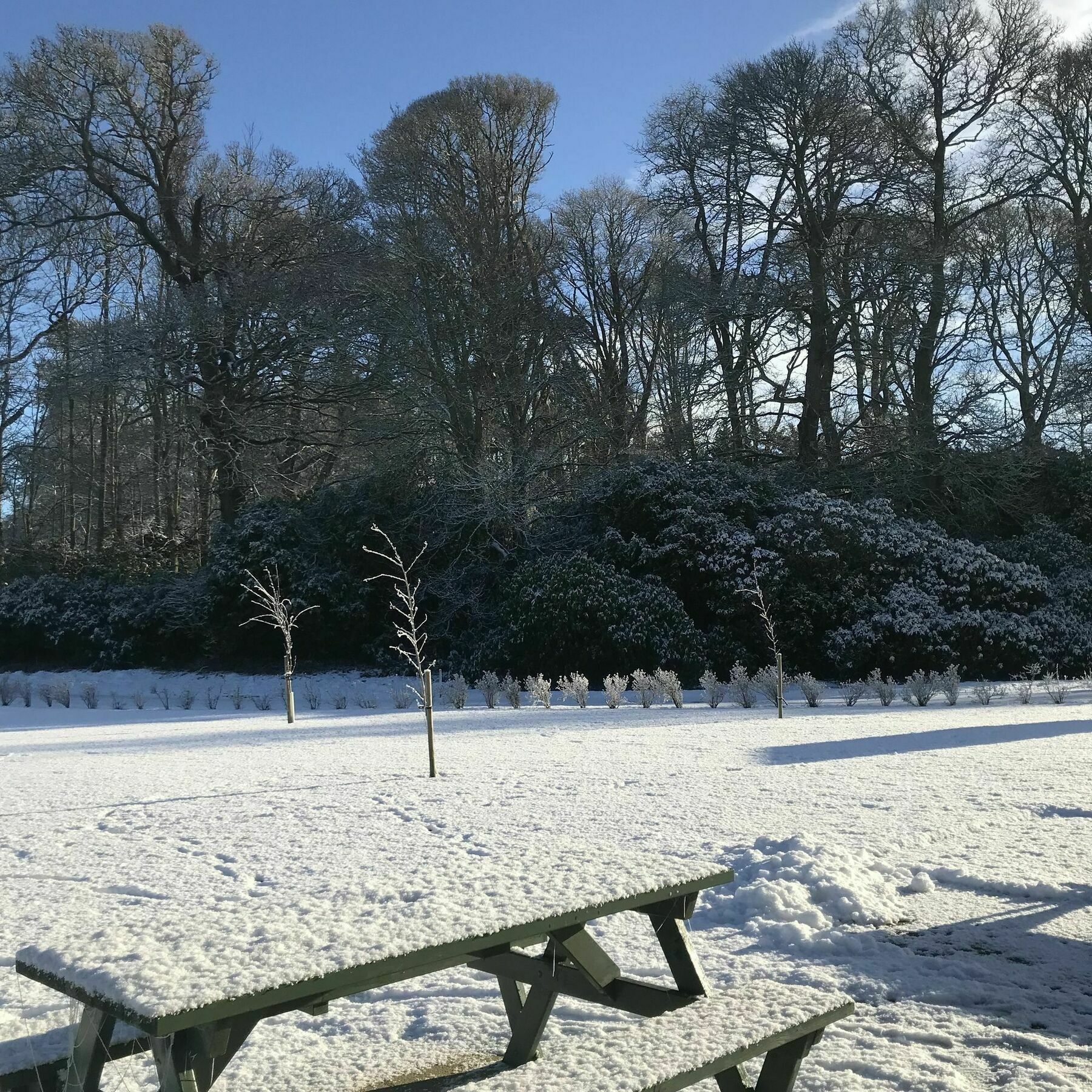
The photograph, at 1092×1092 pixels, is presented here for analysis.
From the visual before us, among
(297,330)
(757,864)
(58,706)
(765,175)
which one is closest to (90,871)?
(757,864)

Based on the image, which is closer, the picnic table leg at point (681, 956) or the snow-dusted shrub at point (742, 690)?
the picnic table leg at point (681, 956)

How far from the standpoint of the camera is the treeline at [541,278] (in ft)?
68.6

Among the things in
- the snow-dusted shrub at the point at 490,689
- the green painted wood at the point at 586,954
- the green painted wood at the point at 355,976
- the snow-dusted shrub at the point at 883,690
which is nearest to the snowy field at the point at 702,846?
the green painted wood at the point at 355,976

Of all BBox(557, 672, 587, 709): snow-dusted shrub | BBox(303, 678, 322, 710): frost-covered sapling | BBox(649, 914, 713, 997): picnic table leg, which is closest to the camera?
BBox(649, 914, 713, 997): picnic table leg

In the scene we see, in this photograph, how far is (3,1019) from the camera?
3.34 meters

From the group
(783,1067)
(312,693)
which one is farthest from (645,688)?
(783,1067)

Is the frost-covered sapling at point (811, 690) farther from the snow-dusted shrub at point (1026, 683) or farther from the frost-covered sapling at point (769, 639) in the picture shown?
the snow-dusted shrub at point (1026, 683)

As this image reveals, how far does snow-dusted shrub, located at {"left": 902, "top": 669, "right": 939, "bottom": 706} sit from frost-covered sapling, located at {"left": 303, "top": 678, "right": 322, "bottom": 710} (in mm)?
8480

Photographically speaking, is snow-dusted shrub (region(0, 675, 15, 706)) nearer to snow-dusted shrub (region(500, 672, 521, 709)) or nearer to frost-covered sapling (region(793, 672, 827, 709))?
snow-dusted shrub (region(500, 672, 521, 709))

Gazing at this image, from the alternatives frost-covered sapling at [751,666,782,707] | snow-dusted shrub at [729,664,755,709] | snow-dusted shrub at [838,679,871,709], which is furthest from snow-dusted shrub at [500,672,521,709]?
snow-dusted shrub at [838,679,871,709]

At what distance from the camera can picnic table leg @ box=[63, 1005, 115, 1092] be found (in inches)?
95.0

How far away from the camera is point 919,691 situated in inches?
513

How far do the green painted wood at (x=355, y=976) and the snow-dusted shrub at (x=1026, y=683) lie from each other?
38.7 ft

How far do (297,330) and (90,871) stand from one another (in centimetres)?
1895
